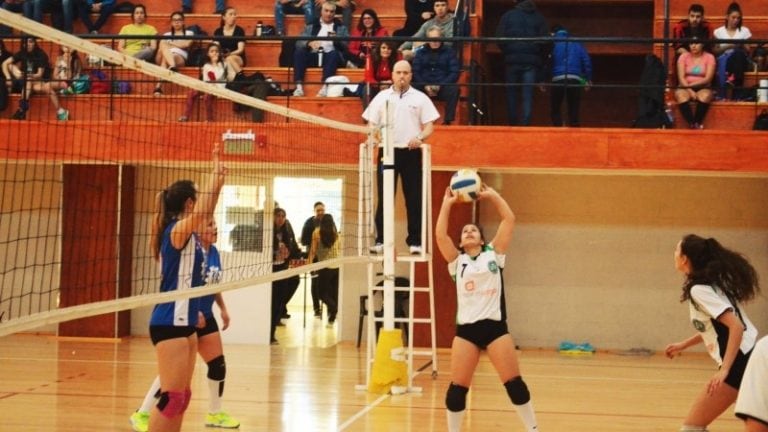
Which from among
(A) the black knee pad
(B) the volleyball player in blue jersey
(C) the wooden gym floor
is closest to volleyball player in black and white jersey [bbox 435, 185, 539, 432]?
(A) the black knee pad

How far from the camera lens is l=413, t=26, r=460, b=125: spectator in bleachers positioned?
45.2 feet

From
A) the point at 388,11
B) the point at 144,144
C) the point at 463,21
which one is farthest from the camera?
the point at 388,11

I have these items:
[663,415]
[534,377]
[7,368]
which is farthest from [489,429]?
[7,368]

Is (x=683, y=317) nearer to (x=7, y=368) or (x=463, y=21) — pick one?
(x=463, y=21)

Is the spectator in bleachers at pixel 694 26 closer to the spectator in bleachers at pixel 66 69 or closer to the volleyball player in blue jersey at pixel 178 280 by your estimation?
the spectator in bleachers at pixel 66 69

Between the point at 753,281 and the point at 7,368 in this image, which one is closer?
the point at 753,281

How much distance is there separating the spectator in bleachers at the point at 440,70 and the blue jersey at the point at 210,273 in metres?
6.27

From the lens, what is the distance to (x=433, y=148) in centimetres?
1338

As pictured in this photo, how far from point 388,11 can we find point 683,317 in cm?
655

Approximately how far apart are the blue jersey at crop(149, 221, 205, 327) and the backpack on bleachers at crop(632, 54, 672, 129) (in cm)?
832

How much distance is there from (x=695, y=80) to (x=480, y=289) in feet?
24.7

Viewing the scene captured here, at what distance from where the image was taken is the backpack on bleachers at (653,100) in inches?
537

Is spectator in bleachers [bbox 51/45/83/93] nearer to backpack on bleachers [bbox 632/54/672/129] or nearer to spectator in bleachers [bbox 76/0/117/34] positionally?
spectator in bleachers [bbox 76/0/117/34]

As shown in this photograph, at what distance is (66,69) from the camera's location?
14.7m
